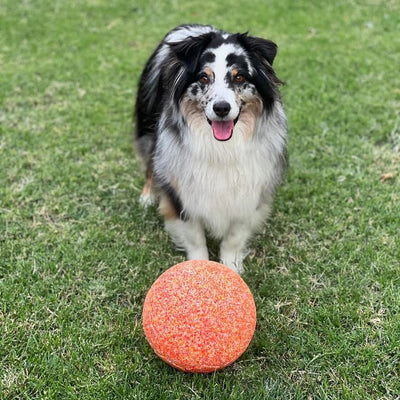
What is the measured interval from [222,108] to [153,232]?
1.25 meters

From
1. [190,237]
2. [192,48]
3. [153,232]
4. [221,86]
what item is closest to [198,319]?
[190,237]

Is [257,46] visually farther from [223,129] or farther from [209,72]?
[223,129]

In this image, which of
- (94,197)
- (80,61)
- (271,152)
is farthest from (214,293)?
(80,61)

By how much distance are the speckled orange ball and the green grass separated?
22cm

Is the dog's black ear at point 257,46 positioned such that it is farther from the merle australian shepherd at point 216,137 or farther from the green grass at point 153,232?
the green grass at point 153,232

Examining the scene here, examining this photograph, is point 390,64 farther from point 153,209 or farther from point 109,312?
point 109,312

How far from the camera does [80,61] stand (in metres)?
5.62

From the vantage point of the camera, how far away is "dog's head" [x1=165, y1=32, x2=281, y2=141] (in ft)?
8.64

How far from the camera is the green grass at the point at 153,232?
250 centimetres

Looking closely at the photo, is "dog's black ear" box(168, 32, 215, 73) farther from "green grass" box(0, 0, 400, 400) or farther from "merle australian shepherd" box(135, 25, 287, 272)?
"green grass" box(0, 0, 400, 400)

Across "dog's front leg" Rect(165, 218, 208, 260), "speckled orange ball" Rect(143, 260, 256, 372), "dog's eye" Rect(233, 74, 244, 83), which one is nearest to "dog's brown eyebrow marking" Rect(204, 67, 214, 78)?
"dog's eye" Rect(233, 74, 244, 83)

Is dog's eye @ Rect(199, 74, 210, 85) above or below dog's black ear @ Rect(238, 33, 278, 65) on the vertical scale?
below

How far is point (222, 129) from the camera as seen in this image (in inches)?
107

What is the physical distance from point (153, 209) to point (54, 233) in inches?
28.3
